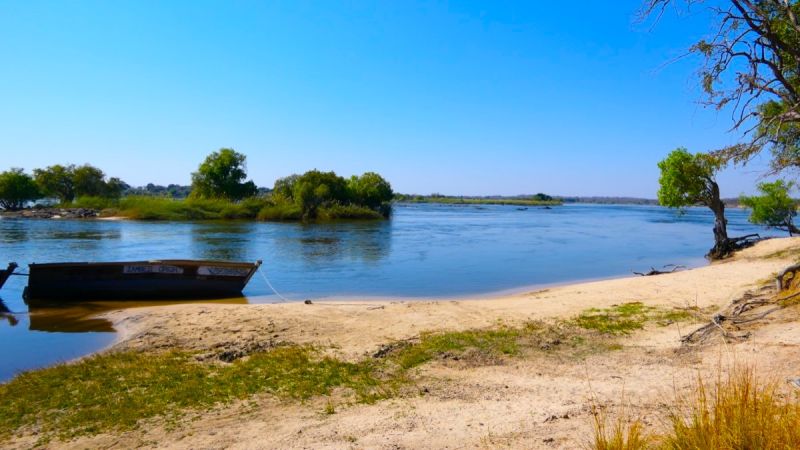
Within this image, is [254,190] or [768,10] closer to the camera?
[768,10]

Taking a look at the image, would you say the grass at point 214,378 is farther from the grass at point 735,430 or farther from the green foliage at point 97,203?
the green foliage at point 97,203

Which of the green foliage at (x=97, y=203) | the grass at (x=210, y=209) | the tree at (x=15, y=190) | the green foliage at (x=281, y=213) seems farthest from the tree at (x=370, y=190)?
the tree at (x=15, y=190)

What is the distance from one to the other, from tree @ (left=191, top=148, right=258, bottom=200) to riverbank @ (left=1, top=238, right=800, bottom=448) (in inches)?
2758

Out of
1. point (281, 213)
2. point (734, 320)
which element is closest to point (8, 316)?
point (734, 320)

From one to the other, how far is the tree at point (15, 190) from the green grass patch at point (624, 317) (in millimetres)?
93568

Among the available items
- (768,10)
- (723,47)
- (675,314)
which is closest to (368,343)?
(675,314)

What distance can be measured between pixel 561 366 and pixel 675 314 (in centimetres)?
444

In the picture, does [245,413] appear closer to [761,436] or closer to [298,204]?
[761,436]

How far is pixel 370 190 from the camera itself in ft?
266

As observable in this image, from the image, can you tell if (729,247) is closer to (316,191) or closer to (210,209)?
(316,191)

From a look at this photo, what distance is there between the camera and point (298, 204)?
6888cm

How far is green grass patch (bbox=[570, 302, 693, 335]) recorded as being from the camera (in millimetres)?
9391

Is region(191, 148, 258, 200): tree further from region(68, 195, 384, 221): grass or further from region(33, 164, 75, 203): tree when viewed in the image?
region(33, 164, 75, 203): tree

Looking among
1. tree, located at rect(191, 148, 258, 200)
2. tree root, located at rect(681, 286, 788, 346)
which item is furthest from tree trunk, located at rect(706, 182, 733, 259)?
tree, located at rect(191, 148, 258, 200)
